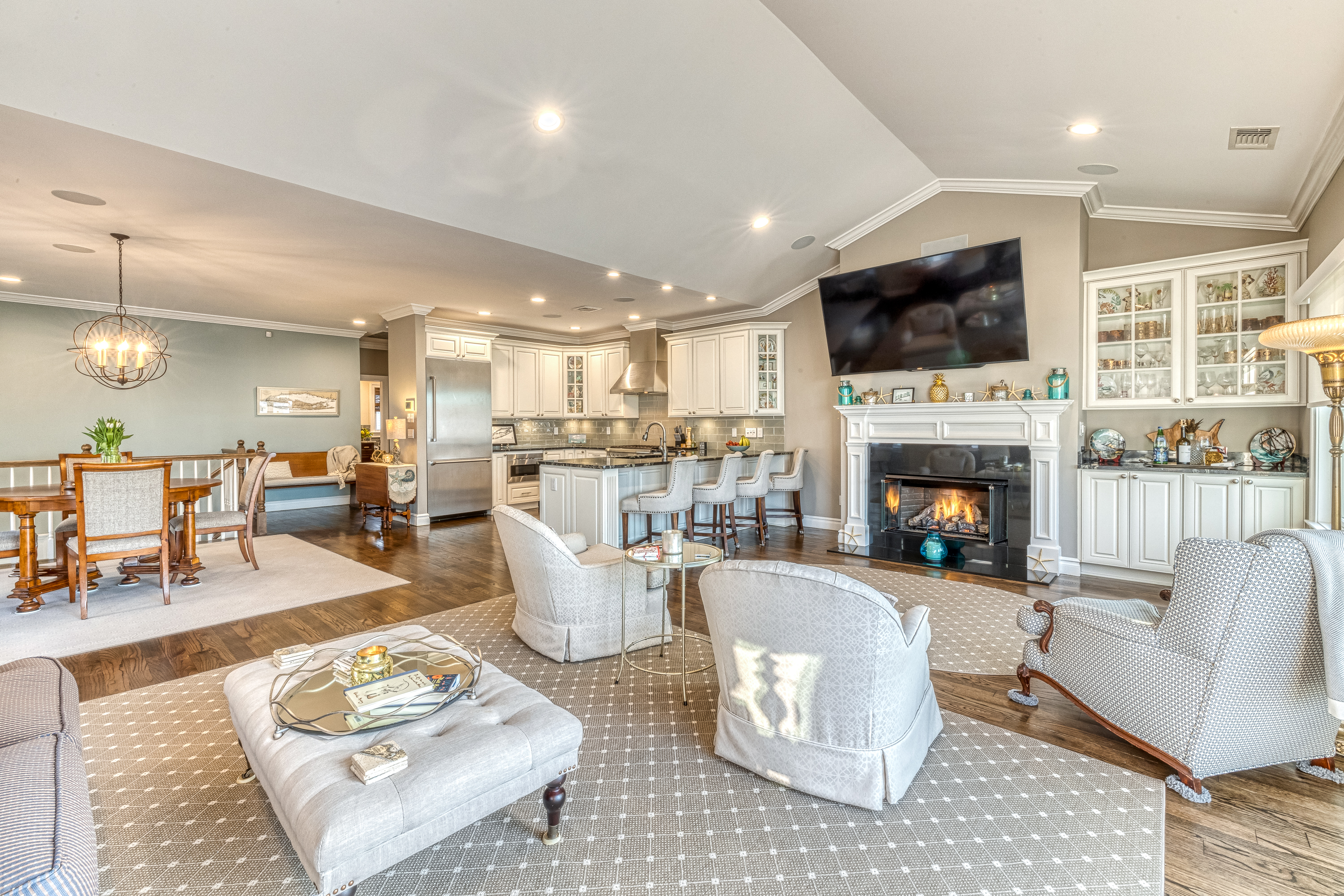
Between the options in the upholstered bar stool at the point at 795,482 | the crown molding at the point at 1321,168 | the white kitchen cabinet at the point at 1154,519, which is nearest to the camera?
the crown molding at the point at 1321,168

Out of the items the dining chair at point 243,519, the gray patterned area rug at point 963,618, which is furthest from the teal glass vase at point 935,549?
the dining chair at point 243,519

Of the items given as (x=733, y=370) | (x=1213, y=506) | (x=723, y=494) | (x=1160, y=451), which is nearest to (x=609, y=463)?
(x=723, y=494)

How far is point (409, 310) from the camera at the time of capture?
7.23m

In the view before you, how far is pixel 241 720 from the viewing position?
1820 millimetres

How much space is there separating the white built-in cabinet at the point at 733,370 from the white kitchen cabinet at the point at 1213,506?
13.2 ft

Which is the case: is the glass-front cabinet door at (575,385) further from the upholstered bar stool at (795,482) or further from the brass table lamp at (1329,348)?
the brass table lamp at (1329,348)

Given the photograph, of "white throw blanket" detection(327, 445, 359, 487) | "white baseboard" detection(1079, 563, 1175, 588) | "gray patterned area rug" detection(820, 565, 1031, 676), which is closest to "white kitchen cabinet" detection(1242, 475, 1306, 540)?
"white baseboard" detection(1079, 563, 1175, 588)

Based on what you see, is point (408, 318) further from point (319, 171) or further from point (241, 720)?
point (241, 720)

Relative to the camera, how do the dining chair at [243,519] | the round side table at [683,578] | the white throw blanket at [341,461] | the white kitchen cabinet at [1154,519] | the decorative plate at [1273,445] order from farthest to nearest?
the white throw blanket at [341,461]
the dining chair at [243,519]
the white kitchen cabinet at [1154,519]
the decorative plate at [1273,445]
the round side table at [683,578]

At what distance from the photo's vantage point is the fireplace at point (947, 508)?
16.7 ft

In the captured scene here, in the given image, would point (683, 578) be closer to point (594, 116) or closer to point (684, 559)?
point (684, 559)

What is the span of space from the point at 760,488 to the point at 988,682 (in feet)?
11.1

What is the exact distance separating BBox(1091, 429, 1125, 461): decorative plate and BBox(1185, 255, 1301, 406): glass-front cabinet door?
57 centimetres

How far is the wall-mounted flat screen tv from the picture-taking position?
15.9 feet
